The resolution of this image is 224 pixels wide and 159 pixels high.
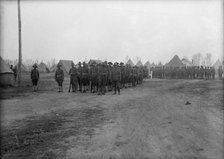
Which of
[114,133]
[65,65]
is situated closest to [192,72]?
[65,65]

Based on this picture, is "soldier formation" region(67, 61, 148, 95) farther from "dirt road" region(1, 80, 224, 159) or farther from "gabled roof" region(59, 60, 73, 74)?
"gabled roof" region(59, 60, 73, 74)

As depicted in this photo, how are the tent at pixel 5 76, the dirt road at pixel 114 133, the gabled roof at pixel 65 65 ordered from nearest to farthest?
the dirt road at pixel 114 133, the tent at pixel 5 76, the gabled roof at pixel 65 65

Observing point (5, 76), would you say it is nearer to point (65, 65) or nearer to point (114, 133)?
point (114, 133)

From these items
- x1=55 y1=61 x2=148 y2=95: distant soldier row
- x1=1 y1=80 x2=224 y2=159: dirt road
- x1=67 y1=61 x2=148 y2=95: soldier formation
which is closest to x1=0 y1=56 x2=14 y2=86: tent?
x1=55 y1=61 x2=148 y2=95: distant soldier row

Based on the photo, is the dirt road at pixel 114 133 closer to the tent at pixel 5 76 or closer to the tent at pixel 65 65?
the tent at pixel 5 76

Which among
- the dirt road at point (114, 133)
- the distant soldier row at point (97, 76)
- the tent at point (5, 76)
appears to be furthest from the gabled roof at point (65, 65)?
the dirt road at point (114, 133)

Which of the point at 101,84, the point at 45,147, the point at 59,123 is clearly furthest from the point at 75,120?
the point at 101,84

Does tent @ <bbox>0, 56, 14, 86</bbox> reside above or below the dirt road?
above

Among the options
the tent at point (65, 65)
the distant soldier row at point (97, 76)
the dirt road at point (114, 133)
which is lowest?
the dirt road at point (114, 133)

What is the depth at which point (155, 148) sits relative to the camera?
5.66 metres

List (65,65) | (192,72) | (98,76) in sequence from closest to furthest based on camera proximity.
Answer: (98,76) < (192,72) < (65,65)

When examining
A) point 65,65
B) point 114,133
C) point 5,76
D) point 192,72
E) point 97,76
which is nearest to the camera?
point 114,133

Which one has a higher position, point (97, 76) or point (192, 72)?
point (192, 72)

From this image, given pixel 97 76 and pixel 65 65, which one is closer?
pixel 97 76
